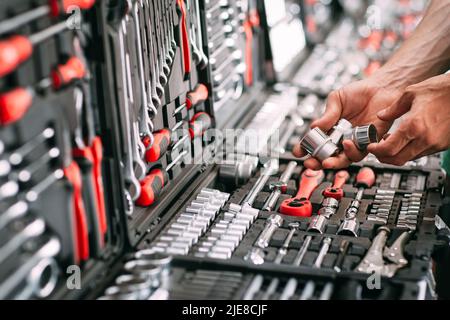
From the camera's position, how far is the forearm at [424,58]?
6.69 ft

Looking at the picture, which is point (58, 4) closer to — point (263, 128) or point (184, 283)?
point (184, 283)

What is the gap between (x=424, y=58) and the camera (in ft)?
6.71

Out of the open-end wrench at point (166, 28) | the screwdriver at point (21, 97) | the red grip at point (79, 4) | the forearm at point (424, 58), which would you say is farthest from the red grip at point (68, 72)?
the forearm at point (424, 58)

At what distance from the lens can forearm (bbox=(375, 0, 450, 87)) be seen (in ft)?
6.69

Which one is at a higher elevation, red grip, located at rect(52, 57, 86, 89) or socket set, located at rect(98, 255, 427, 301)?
red grip, located at rect(52, 57, 86, 89)

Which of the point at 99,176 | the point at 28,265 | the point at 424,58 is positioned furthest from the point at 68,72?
the point at 424,58

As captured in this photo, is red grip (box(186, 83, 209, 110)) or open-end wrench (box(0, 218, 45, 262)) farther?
red grip (box(186, 83, 209, 110))

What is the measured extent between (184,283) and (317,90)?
65.4 inches

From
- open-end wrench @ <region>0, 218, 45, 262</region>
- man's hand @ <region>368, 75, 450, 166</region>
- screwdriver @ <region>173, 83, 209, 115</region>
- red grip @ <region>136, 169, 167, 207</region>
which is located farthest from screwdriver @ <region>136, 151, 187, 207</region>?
man's hand @ <region>368, 75, 450, 166</region>

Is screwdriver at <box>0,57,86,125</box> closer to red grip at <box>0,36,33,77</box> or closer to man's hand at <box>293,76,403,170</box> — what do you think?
red grip at <box>0,36,33,77</box>

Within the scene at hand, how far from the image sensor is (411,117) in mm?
1617

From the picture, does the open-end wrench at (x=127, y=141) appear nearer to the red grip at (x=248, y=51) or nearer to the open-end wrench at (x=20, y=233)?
the open-end wrench at (x=20, y=233)

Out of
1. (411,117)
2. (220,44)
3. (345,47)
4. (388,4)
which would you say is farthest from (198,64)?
(388,4)

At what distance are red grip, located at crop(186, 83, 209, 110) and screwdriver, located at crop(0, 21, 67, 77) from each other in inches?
32.6
